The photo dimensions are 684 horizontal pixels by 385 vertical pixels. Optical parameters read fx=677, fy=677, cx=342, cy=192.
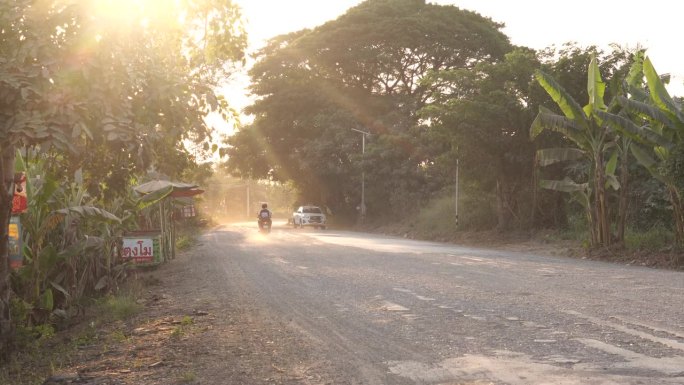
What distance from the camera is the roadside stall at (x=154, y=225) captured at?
45.7 ft

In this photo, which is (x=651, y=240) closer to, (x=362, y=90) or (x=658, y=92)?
(x=658, y=92)

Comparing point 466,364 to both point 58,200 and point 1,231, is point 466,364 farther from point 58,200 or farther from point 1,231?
point 58,200

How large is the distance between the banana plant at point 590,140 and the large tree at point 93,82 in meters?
14.5

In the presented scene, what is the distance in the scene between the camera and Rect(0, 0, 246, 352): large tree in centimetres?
520

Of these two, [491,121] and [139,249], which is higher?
[491,121]

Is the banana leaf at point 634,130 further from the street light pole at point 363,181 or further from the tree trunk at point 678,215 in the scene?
the street light pole at point 363,181

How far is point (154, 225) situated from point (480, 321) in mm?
13095

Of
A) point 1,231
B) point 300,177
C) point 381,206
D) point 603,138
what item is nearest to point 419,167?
point 381,206

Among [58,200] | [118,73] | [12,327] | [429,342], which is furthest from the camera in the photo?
[58,200]

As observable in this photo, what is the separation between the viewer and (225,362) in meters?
6.44

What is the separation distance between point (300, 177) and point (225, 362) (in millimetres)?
46410

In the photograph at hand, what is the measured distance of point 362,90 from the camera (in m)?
46.8

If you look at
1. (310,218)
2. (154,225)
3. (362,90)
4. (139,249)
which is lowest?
(310,218)

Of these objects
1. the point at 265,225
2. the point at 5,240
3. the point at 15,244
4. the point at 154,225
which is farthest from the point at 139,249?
the point at 265,225
